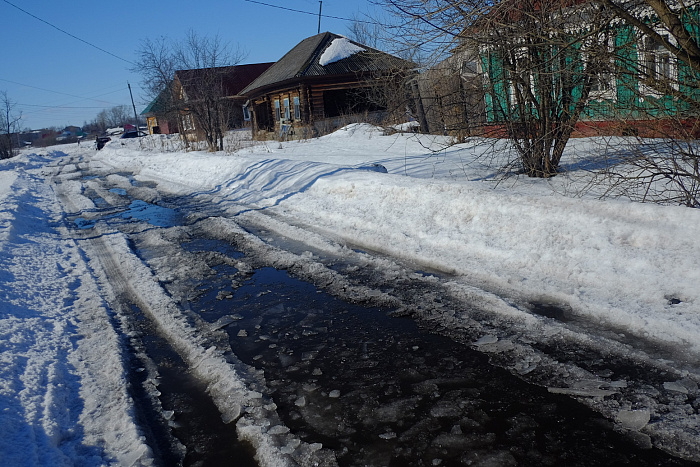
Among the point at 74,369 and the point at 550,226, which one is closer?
the point at 74,369

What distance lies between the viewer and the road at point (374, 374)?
2.76m

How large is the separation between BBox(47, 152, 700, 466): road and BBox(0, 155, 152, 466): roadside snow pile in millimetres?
181

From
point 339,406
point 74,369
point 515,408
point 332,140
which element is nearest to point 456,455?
point 515,408

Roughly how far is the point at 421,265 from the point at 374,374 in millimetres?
2344

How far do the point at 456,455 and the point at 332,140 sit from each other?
19447 millimetres

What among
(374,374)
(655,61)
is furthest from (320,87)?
(374,374)

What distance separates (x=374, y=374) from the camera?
355 centimetres

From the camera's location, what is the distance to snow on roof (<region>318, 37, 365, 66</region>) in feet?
89.9

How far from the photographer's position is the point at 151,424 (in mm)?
3184

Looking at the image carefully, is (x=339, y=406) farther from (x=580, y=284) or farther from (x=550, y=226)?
(x=550, y=226)

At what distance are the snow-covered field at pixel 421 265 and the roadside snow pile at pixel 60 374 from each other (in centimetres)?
1

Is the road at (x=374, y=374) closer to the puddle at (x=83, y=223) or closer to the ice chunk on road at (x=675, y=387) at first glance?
the ice chunk on road at (x=675, y=387)

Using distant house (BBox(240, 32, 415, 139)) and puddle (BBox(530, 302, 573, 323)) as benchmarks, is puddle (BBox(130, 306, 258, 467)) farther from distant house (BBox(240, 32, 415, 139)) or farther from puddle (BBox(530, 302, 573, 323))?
distant house (BBox(240, 32, 415, 139))

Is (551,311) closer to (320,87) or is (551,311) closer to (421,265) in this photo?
(421,265)
